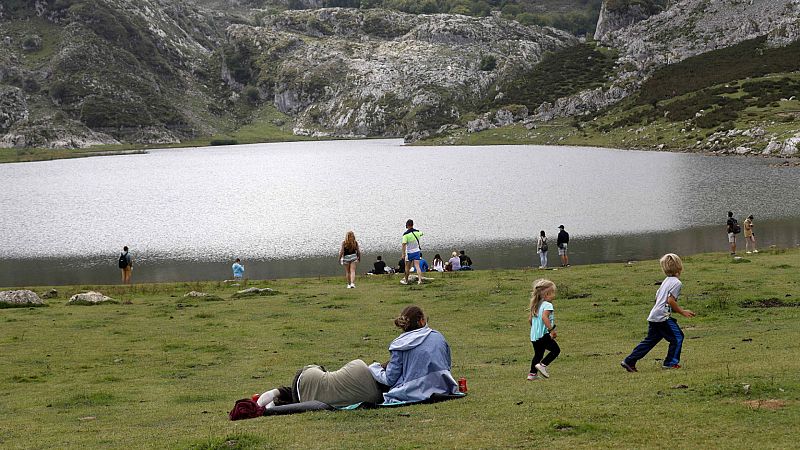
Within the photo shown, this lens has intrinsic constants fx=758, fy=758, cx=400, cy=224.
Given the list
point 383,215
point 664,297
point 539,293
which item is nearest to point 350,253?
point 539,293

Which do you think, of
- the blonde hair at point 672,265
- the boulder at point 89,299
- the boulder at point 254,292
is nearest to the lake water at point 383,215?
the boulder at point 254,292

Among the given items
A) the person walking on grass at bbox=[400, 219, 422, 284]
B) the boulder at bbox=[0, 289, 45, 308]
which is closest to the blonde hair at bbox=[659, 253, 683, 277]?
the person walking on grass at bbox=[400, 219, 422, 284]

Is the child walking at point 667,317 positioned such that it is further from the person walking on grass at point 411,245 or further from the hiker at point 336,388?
the person walking on grass at point 411,245

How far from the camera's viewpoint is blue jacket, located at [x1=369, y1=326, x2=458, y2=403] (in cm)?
1433

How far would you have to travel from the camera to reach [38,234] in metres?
80.2

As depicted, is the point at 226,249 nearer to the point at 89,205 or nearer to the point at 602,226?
the point at 602,226

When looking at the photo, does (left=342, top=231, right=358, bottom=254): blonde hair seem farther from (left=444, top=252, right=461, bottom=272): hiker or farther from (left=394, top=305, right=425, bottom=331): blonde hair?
(left=394, top=305, right=425, bottom=331): blonde hair

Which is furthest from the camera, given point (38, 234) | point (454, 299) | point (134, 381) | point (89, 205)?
point (89, 205)

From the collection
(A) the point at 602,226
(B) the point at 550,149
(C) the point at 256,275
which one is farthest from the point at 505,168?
(C) the point at 256,275

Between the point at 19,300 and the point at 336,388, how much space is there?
91.3 ft

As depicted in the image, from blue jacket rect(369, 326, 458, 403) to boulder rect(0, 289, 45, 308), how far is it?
2750cm

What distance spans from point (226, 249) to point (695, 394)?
5854cm

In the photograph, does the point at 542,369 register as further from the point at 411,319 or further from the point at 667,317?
the point at 411,319

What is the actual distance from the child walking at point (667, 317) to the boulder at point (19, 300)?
29.8m
